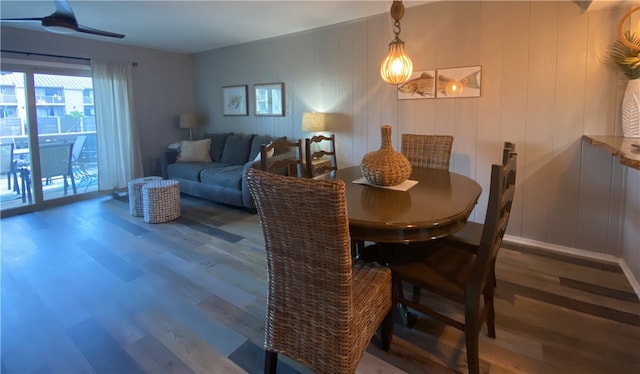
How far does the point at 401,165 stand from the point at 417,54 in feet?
6.61

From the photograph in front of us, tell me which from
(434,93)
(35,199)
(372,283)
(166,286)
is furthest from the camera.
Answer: (35,199)

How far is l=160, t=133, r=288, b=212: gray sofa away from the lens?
423cm

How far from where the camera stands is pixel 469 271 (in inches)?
63.4

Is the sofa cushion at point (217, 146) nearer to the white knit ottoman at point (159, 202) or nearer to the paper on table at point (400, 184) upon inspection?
the white knit ottoman at point (159, 202)

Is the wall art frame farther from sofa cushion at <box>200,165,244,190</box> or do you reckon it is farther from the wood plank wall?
the wood plank wall

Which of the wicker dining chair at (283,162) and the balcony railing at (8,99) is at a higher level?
the balcony railing at (8,99)

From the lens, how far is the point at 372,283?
1511 millimetres

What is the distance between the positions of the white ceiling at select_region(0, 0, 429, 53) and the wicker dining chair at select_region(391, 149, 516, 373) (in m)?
2.57

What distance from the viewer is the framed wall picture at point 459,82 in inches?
124

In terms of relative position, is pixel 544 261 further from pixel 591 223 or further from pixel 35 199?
pixel 35 199

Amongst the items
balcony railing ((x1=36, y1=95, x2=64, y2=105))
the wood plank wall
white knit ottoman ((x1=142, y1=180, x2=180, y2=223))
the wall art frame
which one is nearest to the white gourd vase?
the wood plank wall

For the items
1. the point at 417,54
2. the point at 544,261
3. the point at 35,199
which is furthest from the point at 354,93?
the point at 35,199

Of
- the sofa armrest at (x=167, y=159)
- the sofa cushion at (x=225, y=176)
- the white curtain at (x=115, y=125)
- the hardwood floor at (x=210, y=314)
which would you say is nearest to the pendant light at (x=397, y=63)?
the hardwood floor at (x=210, y=314)

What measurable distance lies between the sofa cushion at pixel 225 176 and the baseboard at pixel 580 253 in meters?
3.04
